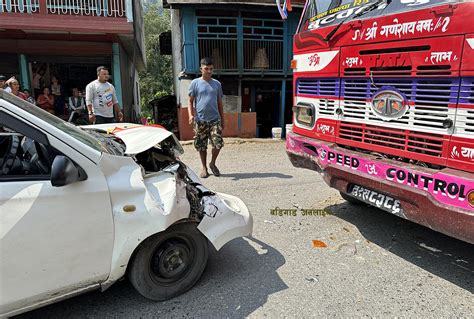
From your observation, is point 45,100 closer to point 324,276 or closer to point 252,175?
point 252,175

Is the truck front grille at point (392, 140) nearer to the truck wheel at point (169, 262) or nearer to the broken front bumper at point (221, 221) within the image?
the broken front bumper at point (221, 221)

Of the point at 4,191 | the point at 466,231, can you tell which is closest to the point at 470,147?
the point at 466,231

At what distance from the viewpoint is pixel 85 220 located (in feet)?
6.91

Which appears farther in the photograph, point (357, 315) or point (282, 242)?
point (282, 242)

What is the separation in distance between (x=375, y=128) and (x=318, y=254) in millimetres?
1266

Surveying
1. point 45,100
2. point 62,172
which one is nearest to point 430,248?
point 62,172

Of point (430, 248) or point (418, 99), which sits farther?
point (430, 248)

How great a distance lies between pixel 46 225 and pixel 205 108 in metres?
3.84

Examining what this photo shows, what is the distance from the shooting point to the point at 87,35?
10.1 m

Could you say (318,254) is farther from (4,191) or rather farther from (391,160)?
(4,191)

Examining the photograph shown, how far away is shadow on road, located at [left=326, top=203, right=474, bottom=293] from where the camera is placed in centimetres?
302

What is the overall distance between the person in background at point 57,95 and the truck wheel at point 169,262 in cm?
982

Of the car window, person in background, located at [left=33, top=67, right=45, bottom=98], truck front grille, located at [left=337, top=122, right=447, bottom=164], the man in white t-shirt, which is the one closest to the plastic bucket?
the man in white t-shirt

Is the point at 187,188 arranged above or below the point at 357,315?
above
